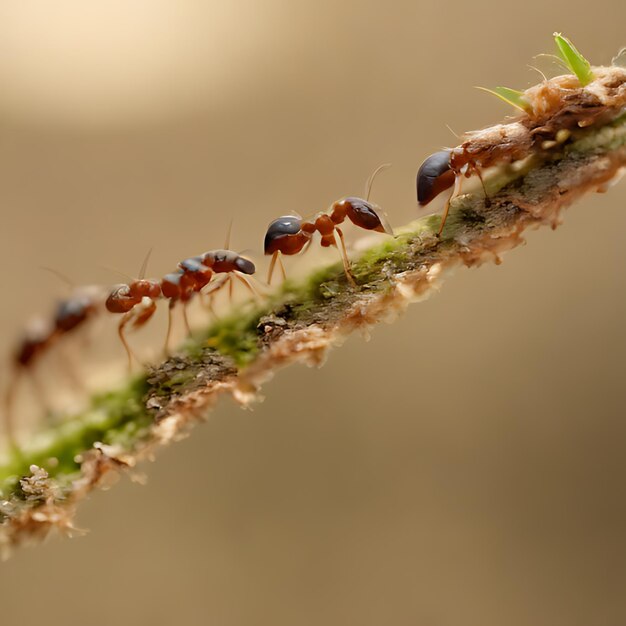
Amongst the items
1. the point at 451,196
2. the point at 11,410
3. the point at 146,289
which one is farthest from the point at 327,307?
the point at 11,410

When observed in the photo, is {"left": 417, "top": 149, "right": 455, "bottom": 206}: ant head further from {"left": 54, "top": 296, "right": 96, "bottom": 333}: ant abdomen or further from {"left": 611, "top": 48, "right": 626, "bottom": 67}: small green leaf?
{"left": 54, "top": 296, "right": 96, "bottom": 333}: ant abdomen

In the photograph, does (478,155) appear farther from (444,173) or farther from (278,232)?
(278,232)

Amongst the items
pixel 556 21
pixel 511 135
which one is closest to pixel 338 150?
pixel 556 21

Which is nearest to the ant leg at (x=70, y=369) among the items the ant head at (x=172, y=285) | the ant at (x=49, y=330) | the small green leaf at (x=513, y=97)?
the ant at (x=49, y=330)

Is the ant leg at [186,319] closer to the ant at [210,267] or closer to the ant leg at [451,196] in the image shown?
the ant at [210,267]

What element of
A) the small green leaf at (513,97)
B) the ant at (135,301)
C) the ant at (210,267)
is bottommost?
the small green leaf at (513,97)

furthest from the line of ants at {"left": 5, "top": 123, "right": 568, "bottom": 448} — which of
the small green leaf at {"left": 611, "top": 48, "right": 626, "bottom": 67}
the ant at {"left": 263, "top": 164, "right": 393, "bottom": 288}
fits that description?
the small green leaf at {"left": 611, "top": 48, "right": 626, "bottom": 67}

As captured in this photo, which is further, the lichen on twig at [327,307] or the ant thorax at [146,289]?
the ant thorax at [146,289]
